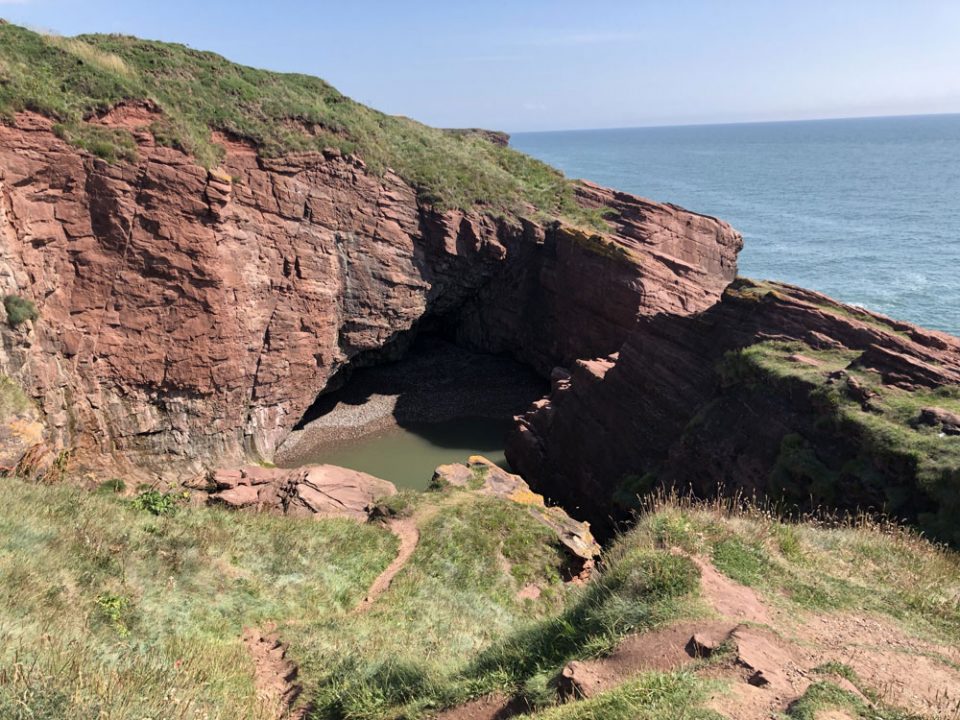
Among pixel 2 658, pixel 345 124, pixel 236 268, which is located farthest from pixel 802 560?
pixel 345 124

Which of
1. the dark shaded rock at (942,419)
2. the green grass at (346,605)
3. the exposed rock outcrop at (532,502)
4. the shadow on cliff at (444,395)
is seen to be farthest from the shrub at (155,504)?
the shadow on cliff at (444,395)

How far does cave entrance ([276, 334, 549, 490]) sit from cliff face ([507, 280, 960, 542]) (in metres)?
5.24

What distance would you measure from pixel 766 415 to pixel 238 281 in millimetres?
17736

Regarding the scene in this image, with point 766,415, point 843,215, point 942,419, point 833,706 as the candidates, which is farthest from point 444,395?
point 843,215

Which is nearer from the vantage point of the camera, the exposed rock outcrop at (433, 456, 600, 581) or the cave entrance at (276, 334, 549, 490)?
the exposed rock outcrop at (433, 456, 600, 581)

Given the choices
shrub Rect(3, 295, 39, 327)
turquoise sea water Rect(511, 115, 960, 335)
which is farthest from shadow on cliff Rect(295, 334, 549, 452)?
turquoise sea water Rect(511, 115, 960, 335)

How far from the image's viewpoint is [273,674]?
777 centimetres

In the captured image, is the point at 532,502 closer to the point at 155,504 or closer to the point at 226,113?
the point at 155,504

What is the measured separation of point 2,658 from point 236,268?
18.5 meters

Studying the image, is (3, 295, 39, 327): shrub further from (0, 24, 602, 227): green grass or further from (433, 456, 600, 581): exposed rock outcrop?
(433, 456, 600, 581): exposed rock outcrop

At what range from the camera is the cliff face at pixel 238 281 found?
61.5 ft

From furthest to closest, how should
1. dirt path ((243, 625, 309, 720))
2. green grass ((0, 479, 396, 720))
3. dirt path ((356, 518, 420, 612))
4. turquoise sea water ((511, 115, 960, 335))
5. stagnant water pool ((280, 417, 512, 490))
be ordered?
turquoise sea water ((511, 115, 960, 335)) → stagnant water pool ((280, 417, 512, 490)) → dirt path ((356, 518, 420, 612)) → dirt path ((243, 625, 309, 720)) → green grass ((0, 479, 396, 720))

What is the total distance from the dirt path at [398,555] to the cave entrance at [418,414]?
933cm

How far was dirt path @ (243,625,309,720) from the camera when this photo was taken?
682 cm
